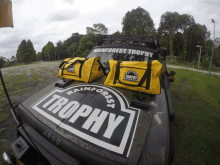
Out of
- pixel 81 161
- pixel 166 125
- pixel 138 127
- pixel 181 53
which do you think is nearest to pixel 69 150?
pixel 81 161

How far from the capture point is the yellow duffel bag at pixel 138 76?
1614 mm

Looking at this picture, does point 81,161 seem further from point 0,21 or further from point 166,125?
point 0,21

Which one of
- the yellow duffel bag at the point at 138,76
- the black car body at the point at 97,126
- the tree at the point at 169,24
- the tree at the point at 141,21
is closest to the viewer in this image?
the black car body at the point at 97,126

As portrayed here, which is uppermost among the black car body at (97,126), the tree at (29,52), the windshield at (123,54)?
the tree at (29,52)

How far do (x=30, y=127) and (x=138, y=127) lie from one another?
121cm

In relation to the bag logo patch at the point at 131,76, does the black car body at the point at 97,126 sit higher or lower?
lower

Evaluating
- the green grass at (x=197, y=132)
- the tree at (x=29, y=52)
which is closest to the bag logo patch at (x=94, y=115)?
the green grass at (x=197, y=132)

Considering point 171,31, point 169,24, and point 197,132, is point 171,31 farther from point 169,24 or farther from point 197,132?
point 197,132

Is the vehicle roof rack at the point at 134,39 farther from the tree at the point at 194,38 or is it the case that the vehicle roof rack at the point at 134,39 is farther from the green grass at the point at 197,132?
the tree at the point at 194,38

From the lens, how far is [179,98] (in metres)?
4.78

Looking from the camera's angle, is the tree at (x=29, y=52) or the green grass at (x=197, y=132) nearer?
the green grass at (x=197, y=132)

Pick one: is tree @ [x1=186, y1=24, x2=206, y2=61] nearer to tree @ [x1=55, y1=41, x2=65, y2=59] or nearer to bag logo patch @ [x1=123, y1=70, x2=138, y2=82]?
bag logo patch @ [x1=123, y1=70, x2=138, y2=82]

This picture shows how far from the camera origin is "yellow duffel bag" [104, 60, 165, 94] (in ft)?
5.30

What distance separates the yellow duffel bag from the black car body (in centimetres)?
10
